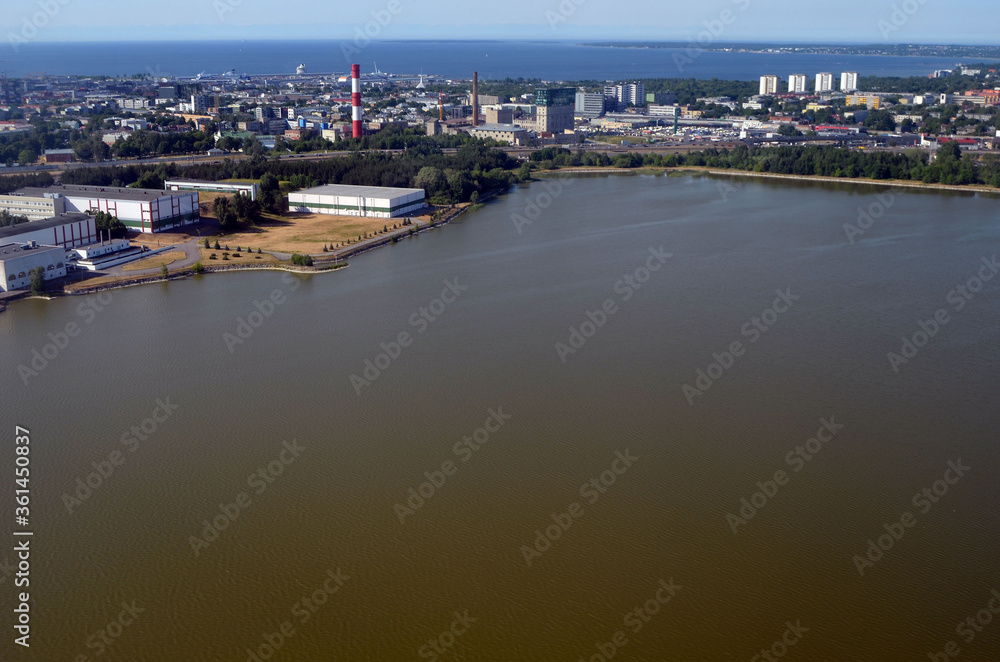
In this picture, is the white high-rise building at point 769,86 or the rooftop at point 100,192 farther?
the white high-rise building at point 769,86

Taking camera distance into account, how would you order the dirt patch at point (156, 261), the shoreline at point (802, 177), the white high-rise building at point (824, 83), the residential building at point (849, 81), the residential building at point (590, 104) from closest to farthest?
1. the dirt patch at point (156, 261)
2. the shoreline at point (802, 177)
3. the residential building at point (590, 104)
4. the residential building at point (849, 81)
5. the white high-rise building at point (824, 83)

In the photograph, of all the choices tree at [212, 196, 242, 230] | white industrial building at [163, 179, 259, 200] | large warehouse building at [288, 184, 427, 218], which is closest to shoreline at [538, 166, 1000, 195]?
large warehouse building at [288, 184, 427, 218]

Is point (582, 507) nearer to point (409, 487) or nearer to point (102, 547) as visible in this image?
point (409, 487)

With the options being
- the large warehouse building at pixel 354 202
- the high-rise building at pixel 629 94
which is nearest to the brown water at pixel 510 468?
the large warehouse building at pixel 354 202

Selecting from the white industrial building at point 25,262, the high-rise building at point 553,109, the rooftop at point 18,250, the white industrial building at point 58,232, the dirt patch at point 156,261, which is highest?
the high-rise building at point 553,109

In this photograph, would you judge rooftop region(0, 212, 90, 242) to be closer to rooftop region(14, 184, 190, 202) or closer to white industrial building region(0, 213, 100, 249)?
white industrial building region(0, 213, 100, 249)

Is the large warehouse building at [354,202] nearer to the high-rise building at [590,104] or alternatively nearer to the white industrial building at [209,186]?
the white industrial building at [209,186]

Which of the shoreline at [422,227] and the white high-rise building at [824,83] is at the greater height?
the white high-rise building at [824,83]

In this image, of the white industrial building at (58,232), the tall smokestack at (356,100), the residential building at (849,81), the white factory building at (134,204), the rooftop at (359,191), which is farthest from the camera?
the residential building at (849,81)
